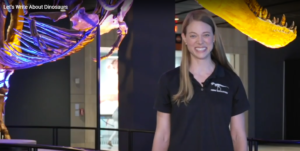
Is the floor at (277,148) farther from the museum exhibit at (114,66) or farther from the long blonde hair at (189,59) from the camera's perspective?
the long blonde hair at (189,59)

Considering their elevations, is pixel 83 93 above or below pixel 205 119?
below

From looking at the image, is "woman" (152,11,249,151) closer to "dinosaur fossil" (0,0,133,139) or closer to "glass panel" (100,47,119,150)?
"dinosaur fossil" (0,0,133,139)

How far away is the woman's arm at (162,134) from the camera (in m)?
2.15

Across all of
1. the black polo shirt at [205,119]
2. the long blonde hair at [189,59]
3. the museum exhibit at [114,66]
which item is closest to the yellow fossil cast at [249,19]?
the museum exhibit at [114,66]

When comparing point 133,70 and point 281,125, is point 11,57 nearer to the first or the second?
point 133,70

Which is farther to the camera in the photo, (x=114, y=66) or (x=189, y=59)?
(x=114, y=66)

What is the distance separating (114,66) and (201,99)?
433 inches

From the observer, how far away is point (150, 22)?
7.46 metres

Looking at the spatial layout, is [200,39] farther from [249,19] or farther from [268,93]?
[268,93]

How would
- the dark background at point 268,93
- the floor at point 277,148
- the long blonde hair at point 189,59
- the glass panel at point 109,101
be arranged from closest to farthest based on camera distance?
the long blonde hair at point 189,59, the glass panel at point 109,101, the floor at point 277,148, the dark background at point 268,93

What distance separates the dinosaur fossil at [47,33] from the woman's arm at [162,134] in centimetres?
442

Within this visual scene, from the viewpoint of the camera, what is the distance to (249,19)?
516 cm

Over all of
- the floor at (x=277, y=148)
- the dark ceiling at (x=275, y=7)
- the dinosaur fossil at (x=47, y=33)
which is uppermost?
the dark ceiling at (x=275, y=7)

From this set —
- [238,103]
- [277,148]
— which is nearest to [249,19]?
[238,103]
